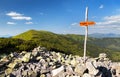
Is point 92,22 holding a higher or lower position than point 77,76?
higher

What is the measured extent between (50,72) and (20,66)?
119 inches

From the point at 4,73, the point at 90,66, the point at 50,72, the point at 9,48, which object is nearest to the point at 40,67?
the point at 50,72

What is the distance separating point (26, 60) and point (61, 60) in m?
4.27

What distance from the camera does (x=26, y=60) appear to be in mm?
22641

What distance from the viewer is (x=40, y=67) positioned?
20812 mm

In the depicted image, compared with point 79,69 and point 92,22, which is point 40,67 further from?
point 92,22

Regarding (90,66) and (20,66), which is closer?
(90,66)

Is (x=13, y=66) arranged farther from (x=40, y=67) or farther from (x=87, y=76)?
(x=87, y=76)

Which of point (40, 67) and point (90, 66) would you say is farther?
point (40, 67)

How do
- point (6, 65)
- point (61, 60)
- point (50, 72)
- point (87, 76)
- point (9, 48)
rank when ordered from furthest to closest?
point (9, 48), point (61, 60), point (6, 65), point (50, 72), point (87, 76)

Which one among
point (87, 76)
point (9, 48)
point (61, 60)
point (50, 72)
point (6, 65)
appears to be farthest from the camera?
point (9, 48)

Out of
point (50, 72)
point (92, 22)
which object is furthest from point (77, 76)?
point (92, 22)

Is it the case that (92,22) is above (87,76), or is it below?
above

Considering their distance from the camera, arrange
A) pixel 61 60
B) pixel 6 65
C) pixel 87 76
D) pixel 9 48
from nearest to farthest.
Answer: pixel 87 76 → pixel 6 65 → pixel 61 60 → pixel 9 48
